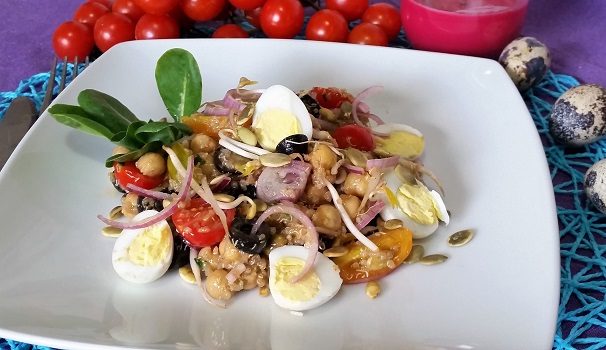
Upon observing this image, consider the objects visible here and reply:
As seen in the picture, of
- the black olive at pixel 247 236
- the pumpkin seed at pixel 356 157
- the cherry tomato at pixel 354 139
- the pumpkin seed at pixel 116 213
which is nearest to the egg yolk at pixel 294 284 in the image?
the black olive at pixel 247 236

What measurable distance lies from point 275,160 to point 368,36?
151cm

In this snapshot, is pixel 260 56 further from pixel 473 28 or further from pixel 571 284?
pixel 571 284

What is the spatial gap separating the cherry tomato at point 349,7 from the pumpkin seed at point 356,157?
65.4 inches

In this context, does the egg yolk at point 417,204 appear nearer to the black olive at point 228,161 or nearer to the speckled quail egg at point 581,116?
the black olive at point 228,161

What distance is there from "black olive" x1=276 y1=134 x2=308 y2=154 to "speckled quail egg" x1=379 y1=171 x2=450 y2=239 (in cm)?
35

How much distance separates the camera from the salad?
233 centimetres

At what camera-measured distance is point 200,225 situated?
239cm

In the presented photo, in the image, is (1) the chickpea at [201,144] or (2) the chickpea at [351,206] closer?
(2) the chickpea at [351,206]

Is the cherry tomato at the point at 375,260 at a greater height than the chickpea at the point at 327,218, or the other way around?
the chickpea at the point at 327,218

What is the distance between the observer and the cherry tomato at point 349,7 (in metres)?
3.98

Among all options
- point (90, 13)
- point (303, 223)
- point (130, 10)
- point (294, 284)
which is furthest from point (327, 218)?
point (90, 13)

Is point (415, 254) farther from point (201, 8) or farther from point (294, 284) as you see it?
point (201, 8)

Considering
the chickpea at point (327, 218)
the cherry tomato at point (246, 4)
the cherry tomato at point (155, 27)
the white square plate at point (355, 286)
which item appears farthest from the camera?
the cherry tomato at point (246, 4)

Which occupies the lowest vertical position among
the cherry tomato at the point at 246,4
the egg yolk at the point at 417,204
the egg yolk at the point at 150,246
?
the egg yolk at the point at 150,246
